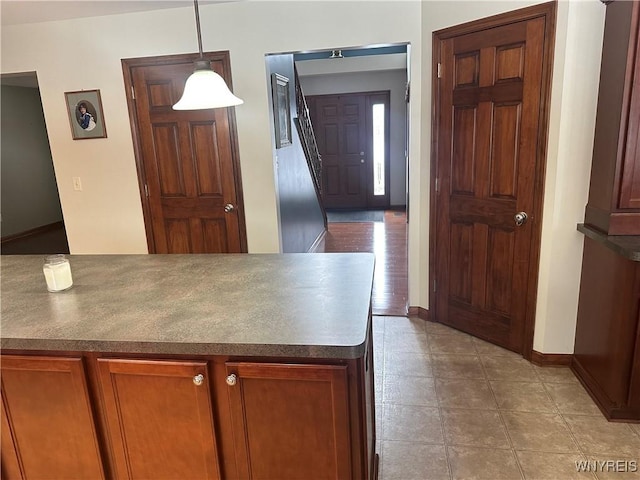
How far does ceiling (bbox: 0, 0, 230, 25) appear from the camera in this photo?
2.94 metres

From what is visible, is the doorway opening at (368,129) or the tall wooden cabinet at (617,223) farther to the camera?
the doorway opening at (368,129)

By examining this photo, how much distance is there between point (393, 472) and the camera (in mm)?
1904

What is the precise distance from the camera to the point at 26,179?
6945 millimetres

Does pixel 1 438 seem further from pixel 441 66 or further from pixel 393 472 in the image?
pixel 441 66

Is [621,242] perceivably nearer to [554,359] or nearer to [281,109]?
[554,359]

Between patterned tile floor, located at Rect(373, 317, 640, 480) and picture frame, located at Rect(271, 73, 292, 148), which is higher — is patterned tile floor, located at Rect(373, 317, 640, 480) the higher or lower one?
the lower one

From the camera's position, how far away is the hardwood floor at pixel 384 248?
3.84 m

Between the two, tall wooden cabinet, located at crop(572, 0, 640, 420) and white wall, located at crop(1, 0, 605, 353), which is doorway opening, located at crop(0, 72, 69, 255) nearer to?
white wall, located at crop(1, 0, 605, 353)

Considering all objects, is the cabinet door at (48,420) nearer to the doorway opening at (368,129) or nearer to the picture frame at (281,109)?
the picture frame at (281,109)

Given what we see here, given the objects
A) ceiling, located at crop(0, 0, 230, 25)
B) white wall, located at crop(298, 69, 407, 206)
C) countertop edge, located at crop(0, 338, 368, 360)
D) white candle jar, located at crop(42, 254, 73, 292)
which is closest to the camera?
countertop edge, located at crop(0, 338, 368, 360)

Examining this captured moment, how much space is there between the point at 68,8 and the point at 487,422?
381 cm

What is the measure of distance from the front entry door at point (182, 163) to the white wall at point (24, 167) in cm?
449

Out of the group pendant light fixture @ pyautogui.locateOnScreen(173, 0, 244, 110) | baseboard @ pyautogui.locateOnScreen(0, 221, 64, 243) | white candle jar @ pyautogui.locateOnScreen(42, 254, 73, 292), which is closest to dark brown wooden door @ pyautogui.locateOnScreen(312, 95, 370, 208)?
baseboard @ pyautogui.locateOnScreen(0, 221, 64, 243)

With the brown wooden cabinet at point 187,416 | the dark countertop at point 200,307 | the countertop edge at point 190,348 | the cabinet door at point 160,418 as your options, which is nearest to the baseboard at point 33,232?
the dark countertop at point 200,307
